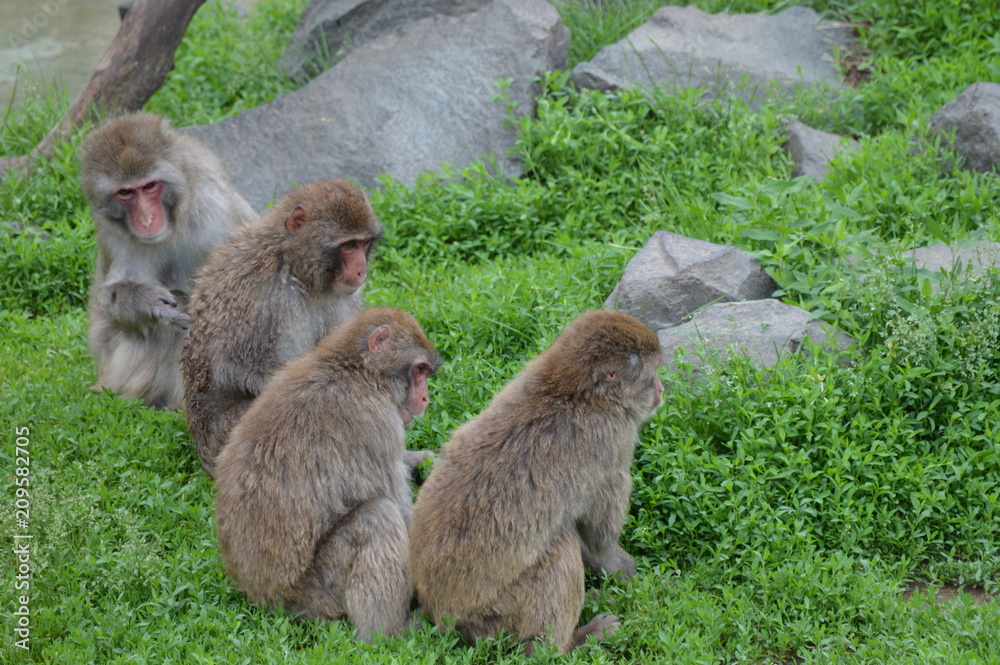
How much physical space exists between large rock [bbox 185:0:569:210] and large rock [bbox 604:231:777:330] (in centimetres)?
213

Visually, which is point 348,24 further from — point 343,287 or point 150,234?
point 343,287

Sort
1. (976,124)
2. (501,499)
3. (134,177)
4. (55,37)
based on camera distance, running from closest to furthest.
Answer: (501,499) < (134,177) < (976,124) < (55,37)

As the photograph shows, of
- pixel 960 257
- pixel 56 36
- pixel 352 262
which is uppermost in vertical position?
pixel 352 262

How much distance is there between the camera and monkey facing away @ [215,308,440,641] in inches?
155

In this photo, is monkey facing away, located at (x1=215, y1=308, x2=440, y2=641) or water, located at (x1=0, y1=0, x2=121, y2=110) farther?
water, located at (x1=0, y1=0, x2=121, y2=110)

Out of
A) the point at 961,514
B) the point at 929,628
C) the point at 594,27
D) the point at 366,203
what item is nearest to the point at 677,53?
the point at 594,27

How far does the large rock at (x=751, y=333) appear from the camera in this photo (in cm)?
501

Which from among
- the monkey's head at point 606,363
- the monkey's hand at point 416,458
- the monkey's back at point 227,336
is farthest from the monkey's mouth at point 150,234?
the monkey's head at point 606,363

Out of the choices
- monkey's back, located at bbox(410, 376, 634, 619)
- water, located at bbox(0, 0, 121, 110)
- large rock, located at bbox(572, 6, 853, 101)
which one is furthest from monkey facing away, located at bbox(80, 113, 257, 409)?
water, located at bbox(0, 0, 121, 110)

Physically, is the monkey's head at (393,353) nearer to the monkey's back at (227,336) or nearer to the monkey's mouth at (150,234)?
the monkey's back at (227,336)

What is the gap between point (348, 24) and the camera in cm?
940

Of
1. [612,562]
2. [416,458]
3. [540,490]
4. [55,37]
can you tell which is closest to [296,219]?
[416,458]

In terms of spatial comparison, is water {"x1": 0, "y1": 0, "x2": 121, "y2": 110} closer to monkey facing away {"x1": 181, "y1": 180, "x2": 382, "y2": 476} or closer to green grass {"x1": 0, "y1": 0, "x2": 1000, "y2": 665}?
green grass {"x1": 0, "y1": 0, "x2": 1000, "y2": 665}

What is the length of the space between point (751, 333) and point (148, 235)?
3.18 m
